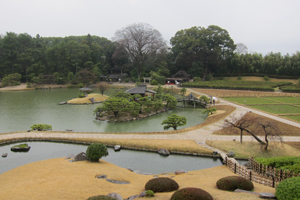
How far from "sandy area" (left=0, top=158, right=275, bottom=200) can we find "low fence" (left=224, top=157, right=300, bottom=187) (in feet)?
1.67

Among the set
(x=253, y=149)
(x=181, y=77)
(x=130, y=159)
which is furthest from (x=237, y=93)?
(x=130, y=159)

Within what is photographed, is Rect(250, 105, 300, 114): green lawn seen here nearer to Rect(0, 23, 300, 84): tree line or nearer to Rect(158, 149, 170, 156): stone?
Rect(158, 149, 170, 156): stone

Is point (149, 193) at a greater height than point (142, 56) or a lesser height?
lesser

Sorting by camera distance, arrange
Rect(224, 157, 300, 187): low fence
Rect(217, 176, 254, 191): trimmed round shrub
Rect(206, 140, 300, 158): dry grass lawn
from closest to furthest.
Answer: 1. Rect(217, 176, 254, 191): trimmed round shrub
2. Rect(224, 157, 300, 187): low fence
3. Rect(206, 140, 300, 158): dry grass lawn

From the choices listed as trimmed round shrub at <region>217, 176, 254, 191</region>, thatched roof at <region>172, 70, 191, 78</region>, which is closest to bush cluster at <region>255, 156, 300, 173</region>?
trimmed round shrub at <region>217, 176, 254, 191</region>

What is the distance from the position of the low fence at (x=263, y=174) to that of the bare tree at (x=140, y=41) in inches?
2230

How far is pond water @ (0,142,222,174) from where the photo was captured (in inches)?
623

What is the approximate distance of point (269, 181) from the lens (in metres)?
10.9

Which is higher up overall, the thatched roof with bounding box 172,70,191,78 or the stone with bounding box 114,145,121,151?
the thatched roof with bounding box 172,70,191,78

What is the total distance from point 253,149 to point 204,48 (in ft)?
174

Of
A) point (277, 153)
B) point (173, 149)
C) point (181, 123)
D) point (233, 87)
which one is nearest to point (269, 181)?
point (277, 153)

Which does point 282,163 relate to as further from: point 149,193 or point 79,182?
point 79,182

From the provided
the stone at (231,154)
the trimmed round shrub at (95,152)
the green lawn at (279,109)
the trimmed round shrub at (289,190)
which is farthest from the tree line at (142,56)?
the trimmed round shrub at (289,190)

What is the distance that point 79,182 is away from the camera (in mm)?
11258
